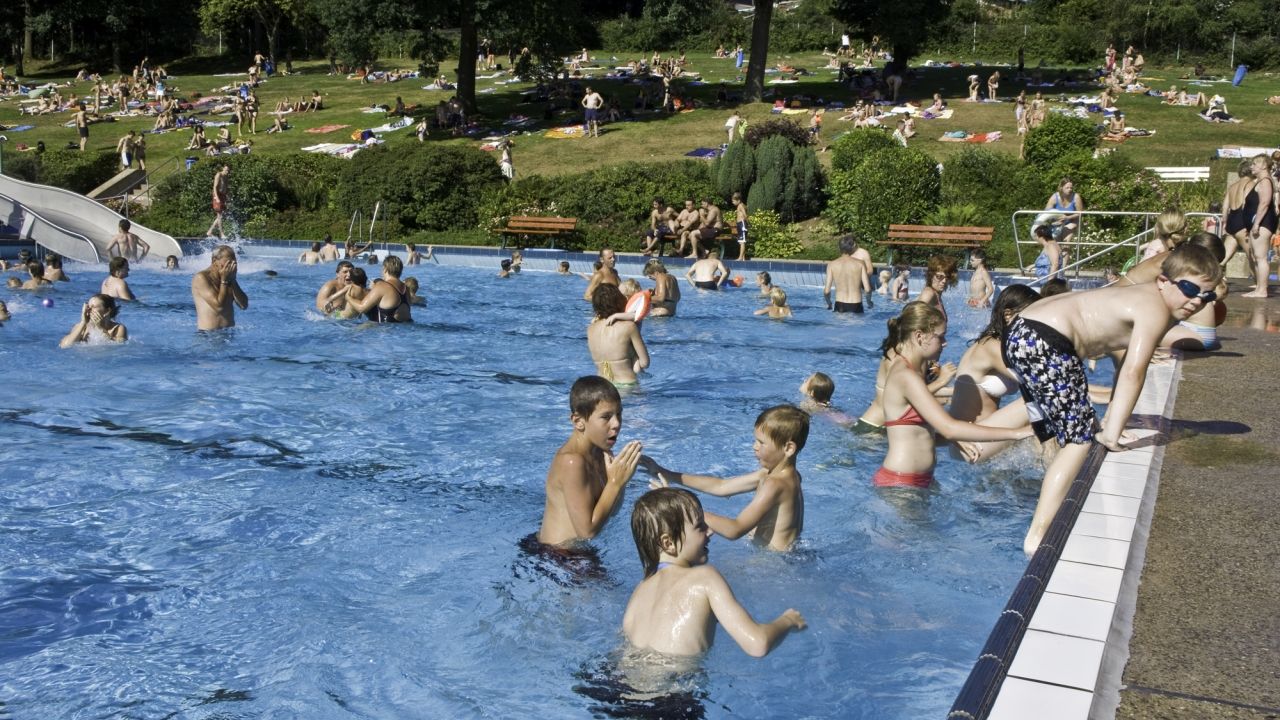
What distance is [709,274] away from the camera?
19453 mm

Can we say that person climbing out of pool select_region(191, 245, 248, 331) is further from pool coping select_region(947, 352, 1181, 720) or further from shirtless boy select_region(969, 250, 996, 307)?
pool coping select_region(947, 352, 1181, 720)

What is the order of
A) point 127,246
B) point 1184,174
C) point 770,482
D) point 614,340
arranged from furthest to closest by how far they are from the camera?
point 1184,174 < point 127,246 < point 614,340 < point 770,482

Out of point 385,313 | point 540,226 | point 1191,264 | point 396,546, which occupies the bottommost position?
point 396,546

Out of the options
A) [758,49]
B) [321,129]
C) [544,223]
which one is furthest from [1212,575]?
[321,129]

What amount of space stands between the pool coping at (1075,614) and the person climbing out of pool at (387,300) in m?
9.90

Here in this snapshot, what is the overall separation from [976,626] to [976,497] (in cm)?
191

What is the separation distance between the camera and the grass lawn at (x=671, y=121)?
103ft

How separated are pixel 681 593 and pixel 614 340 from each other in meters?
5.79

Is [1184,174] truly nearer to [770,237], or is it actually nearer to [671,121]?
[770,237]

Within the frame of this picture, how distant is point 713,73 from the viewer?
160 ft

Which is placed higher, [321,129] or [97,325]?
[321,129]


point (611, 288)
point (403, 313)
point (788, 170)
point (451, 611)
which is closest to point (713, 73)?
point (788, 170)

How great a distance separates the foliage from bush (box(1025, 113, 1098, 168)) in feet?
18.6

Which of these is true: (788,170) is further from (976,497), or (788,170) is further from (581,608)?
(581,608)
